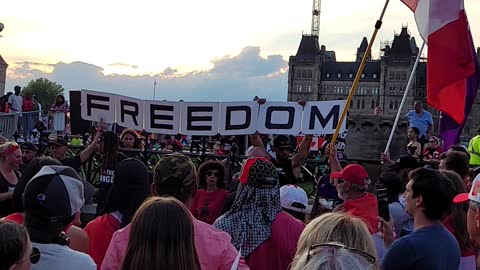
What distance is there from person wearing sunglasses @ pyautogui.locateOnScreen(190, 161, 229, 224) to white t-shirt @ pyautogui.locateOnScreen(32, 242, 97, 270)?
8.56 ft

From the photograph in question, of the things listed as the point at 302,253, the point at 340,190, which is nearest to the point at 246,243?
the point at 340,190

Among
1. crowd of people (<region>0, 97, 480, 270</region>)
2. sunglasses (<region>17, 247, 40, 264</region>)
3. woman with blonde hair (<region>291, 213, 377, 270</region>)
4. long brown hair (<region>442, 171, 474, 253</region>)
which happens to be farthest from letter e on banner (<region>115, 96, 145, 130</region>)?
woman with blonde hair (<region>291, 213, 377, 270</region>)

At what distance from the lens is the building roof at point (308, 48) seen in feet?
411

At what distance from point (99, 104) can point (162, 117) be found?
3.31 ft

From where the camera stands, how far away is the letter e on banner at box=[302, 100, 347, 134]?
8625 millimetres

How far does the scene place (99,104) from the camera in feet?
30.8

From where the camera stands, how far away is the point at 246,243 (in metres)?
3.86

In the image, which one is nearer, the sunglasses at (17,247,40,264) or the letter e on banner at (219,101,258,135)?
the sunglasses at (17,247,40,264)

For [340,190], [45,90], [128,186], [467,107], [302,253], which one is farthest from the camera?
[45,90]

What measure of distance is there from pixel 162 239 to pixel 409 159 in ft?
16.2

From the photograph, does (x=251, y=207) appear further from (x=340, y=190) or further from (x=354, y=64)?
(x=354, y=64)

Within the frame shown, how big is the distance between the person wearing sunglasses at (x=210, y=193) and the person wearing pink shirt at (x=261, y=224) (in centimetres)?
175

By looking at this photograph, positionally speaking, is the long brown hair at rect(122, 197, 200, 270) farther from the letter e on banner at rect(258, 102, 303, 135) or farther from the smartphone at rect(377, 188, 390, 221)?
the letter e on banner at rect(258, 102, 303, 135)

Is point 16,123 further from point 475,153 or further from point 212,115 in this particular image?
point 475,153
